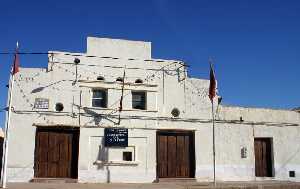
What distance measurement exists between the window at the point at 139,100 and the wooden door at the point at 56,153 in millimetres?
3858

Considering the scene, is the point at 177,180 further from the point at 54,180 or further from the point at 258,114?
the point at 258,114

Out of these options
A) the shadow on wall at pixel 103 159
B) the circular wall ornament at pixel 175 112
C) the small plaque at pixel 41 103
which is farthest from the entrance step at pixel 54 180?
the circular wall ornament at pixel 175 112

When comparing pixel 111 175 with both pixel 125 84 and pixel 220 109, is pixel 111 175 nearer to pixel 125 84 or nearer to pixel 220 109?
pixel 125 84

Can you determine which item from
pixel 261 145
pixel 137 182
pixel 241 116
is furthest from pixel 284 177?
pixel 137 182

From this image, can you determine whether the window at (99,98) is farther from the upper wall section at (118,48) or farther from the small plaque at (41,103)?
the small plaque at (41,103)

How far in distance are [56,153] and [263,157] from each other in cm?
1338

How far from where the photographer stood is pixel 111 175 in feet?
A: 83.4

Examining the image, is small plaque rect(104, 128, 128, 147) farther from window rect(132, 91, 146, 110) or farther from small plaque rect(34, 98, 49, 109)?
small plaque rect(34, 98, 49, 109)

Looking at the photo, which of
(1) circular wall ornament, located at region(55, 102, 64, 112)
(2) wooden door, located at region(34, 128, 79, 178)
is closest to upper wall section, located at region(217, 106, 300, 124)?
(2) wooden door, located at region(34, 128, 79, 178)

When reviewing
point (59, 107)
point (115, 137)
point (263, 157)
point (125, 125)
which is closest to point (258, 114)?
point (263, 157)

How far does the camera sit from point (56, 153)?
25.2 metres

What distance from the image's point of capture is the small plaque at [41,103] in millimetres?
25203

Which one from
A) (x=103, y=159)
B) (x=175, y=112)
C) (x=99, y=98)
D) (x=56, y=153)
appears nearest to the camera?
(x=56, y=153)

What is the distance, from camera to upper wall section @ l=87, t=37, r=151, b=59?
26.5 m
